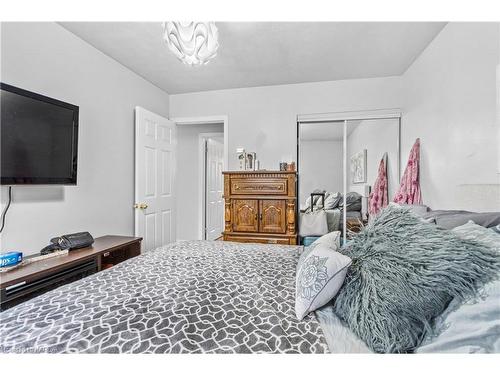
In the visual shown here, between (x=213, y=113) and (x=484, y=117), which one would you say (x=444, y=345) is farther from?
(x=213, y=113)

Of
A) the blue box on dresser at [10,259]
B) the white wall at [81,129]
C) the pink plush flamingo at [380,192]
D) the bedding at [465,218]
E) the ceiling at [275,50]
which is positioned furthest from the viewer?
the pink plush flamingo at [380,192]

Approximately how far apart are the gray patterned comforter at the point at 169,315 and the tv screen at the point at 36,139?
1.07m

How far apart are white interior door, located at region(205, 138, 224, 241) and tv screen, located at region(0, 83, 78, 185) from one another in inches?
103

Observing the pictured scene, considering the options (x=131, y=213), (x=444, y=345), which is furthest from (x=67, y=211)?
(x=444, y=345)

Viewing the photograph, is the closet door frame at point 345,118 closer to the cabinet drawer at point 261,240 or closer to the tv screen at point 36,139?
the cabinet drawer at point 261,240

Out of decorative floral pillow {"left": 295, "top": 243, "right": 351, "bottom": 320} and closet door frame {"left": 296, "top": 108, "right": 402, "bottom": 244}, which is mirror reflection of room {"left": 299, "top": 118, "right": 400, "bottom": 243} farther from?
decorative floral pillow {"left": 295, "top": 243, "right": 351, "bottom": 320}

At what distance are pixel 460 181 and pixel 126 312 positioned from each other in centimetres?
234

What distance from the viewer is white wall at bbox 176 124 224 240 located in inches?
175

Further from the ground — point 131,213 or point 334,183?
point 334,183

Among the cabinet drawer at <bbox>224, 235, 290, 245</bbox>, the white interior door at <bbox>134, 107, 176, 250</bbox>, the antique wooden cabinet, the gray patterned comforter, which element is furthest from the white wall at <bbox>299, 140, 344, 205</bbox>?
the gray patterned comforter

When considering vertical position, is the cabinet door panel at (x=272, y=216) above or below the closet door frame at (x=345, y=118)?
below

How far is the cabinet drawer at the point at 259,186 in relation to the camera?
2977 millimetres

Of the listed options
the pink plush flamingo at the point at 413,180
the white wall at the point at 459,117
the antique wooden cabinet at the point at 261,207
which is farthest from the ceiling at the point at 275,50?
the antique wooden cabinet at the point at 261,207
